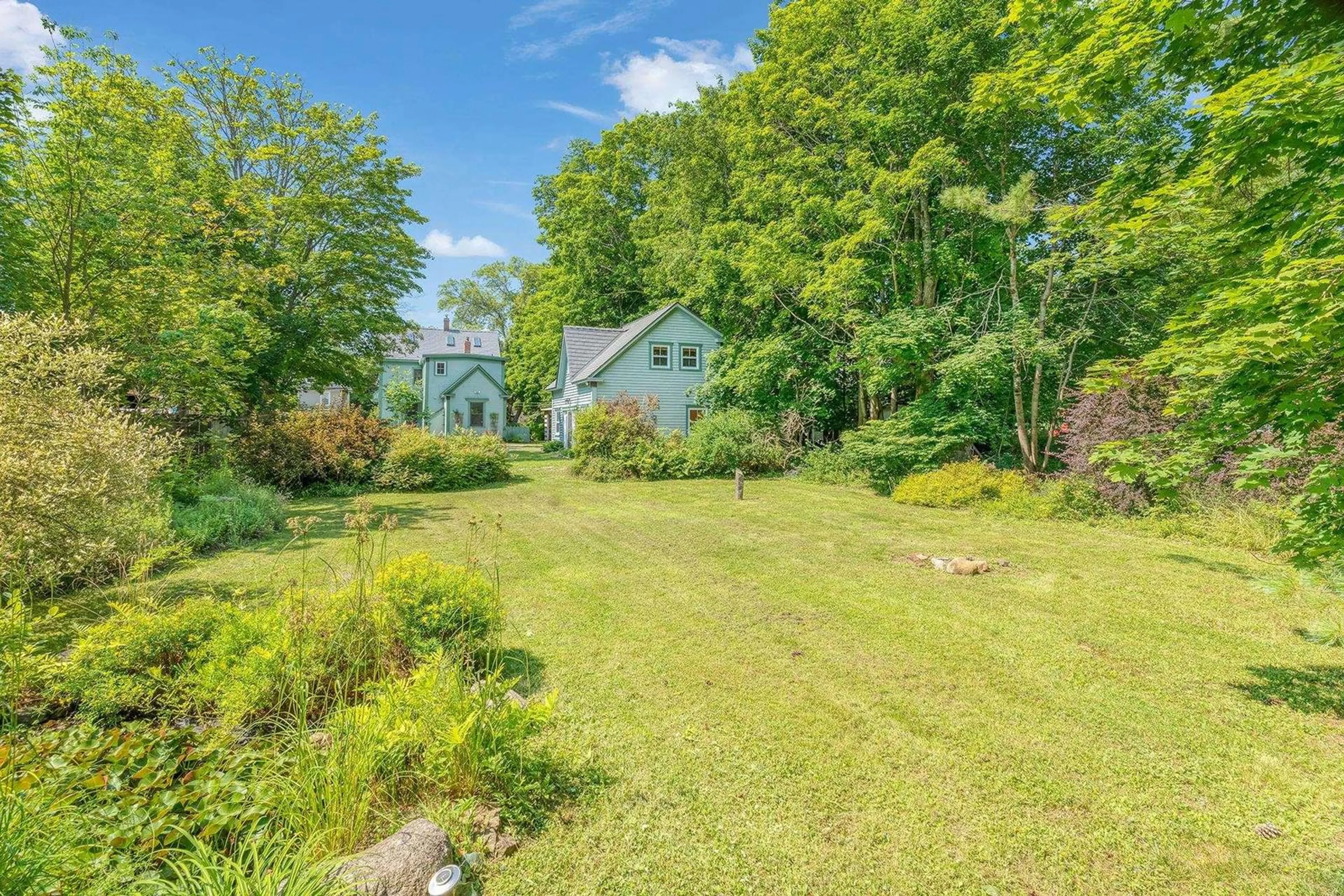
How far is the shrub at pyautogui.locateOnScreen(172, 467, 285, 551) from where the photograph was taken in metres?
7.93

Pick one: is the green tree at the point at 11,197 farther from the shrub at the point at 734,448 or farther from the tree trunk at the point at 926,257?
the tree trunk at the point at 926,257

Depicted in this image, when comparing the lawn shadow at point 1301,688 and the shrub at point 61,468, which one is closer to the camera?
the lawn shadow at point 1301,688

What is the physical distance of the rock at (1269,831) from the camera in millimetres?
2643

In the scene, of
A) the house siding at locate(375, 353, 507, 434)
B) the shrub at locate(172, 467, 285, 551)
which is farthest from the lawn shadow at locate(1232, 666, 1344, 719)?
the house siding at locate(375, 353, 507, 434)

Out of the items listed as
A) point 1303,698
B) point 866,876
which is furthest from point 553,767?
point 1303,698

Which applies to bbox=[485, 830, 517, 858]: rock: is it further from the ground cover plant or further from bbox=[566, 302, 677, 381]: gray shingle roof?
bbox=[566, 302, 677, 381]: gray shingle roof

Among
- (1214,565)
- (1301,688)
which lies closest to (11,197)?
(1301,688)

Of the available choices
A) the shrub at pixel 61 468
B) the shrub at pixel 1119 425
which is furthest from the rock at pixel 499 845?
the shrub at pixel 1119 425

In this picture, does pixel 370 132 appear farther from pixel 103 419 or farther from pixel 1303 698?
pixel 1303 698

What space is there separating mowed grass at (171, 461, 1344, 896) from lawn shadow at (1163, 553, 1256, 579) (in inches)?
2.6

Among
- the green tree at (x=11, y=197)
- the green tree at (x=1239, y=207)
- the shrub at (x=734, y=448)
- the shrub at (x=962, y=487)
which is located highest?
the green tree at (x=11, y=197)

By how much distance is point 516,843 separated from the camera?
2539 millimetres

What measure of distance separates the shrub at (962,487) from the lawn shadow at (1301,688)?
6932mm

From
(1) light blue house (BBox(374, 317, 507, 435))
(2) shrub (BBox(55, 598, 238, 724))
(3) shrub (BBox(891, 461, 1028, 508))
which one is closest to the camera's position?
(2) shrub (BBox(55, 598, 238, 724))
